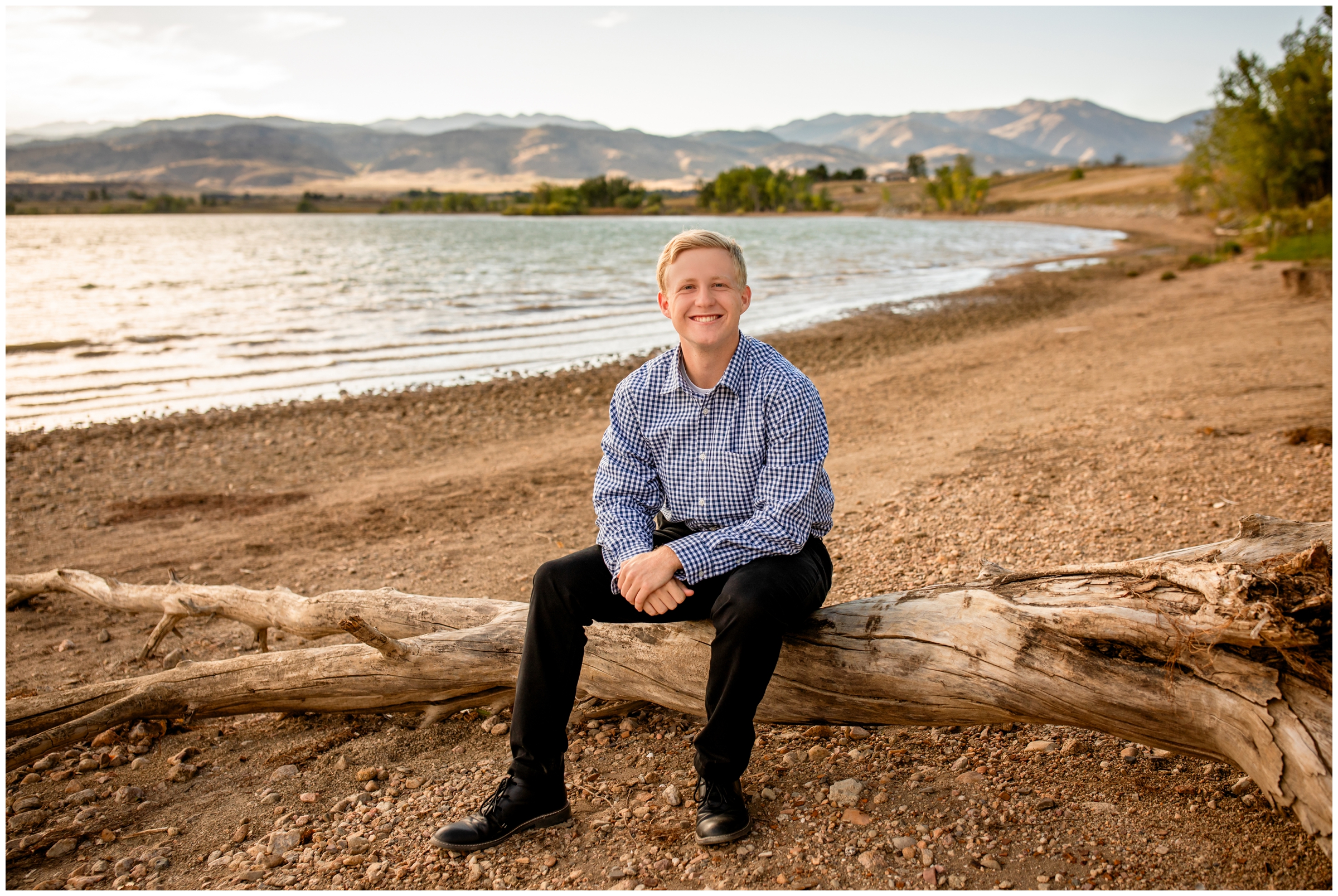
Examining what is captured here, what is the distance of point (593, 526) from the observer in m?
7.15

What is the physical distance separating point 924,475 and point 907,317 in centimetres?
1423

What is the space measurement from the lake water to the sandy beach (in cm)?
286

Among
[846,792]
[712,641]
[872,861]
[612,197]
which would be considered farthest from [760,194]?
[872,861]

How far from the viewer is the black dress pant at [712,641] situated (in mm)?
2879

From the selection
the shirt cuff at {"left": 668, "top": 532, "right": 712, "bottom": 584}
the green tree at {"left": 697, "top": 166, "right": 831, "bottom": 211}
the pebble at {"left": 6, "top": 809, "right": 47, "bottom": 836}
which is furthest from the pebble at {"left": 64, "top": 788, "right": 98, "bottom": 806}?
the green tree at {"left": 697, "top": 166, "right": 831, "bottom": 211}

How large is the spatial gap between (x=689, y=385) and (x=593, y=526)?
13.1ft

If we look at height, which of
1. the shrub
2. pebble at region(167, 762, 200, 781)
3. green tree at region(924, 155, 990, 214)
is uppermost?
green tree at region(924, 155, 990, 214)

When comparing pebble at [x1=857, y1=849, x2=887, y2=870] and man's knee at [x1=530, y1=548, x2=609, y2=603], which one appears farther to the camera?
man's knee at [x1=530, y1=548, x2=609, y2=603]

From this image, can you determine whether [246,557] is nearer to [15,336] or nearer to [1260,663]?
[1260,663]

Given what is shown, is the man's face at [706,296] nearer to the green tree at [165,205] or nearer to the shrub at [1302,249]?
the shrub at [1302,249]

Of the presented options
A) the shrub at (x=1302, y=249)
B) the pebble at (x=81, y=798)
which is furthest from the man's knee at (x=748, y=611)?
the shrub at (x=1302, y=249)

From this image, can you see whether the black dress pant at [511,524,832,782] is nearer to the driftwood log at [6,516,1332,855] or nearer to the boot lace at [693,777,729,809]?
the boot lace at [693,777,729,809]

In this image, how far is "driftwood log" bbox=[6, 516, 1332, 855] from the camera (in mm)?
2445

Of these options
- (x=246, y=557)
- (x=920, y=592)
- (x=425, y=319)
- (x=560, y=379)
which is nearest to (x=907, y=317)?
(x=560, y=379)
